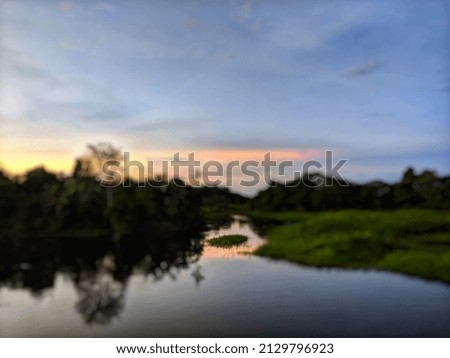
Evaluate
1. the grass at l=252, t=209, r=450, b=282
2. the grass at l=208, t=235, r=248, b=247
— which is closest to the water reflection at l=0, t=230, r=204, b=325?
the grass at l=208, t=235, r=248, b=247

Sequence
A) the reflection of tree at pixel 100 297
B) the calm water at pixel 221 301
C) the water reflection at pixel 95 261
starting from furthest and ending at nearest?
1. the water reflection at pixel 95 261
2. the reflection of tree at pixel 100 297
3. the calm water at pixel 221 301

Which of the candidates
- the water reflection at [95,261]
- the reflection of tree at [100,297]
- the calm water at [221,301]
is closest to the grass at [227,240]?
the calm water at [221,301]

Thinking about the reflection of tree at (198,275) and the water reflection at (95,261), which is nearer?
the reflection of tree at (198,275)

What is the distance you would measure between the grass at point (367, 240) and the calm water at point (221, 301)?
0.65 ft

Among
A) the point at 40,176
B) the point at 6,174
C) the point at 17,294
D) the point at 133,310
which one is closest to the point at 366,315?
the point at 133,310

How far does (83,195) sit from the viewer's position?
671 centimetres

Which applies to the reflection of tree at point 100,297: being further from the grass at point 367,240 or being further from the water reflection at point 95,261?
the grass at point 367,240

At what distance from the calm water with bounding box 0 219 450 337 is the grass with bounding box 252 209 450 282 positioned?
0.65 feet

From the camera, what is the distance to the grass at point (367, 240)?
6.22 meters

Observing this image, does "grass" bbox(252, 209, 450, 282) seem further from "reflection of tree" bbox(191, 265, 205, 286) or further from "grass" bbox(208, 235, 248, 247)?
"reflection of tree" bbox(191, 265, 205, 286)

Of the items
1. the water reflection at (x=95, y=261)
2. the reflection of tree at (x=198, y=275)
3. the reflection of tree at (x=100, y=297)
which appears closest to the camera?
the reflection of tree at (x=100, y=297)

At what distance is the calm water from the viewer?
5.41 meters

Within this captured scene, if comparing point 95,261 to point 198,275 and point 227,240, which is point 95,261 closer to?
point 198,275
